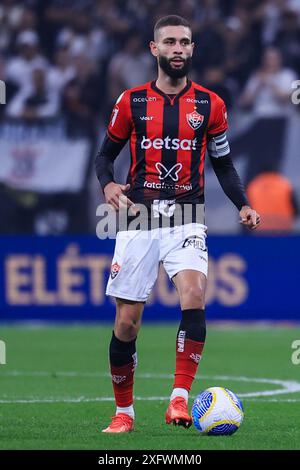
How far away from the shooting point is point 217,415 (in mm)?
6148

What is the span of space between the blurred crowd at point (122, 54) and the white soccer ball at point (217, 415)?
8.28 metres

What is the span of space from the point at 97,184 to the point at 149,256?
7655 mm

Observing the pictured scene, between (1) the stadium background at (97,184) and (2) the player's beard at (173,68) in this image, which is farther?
(1) the stadium background at (97,184)

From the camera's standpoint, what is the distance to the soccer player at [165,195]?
6.50m

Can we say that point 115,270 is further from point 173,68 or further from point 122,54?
point 122,54

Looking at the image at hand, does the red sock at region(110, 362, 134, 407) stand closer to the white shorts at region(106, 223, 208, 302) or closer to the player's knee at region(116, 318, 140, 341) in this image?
the player's knee at region(116, 318, 140, 341)

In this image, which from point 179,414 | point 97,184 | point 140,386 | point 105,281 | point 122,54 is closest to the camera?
point 179,414

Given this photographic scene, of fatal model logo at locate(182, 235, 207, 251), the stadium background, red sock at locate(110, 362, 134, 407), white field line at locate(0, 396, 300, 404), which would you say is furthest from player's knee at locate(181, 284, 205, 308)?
the stadium background

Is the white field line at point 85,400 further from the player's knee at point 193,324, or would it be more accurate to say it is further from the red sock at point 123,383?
the player's knee at point 193,324

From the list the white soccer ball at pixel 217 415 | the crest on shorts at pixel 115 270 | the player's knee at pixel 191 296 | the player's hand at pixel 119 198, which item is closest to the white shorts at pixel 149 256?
the crest on shorts at pixel 115 270

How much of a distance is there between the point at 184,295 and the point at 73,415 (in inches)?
48.3

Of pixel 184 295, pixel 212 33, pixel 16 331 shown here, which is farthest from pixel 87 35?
pixel 184 295

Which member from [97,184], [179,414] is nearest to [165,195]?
[179,414]

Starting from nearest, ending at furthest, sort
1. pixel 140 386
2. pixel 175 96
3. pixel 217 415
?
1. pixel 217 415
2. pixel 175 96
3. pixel 140 386
